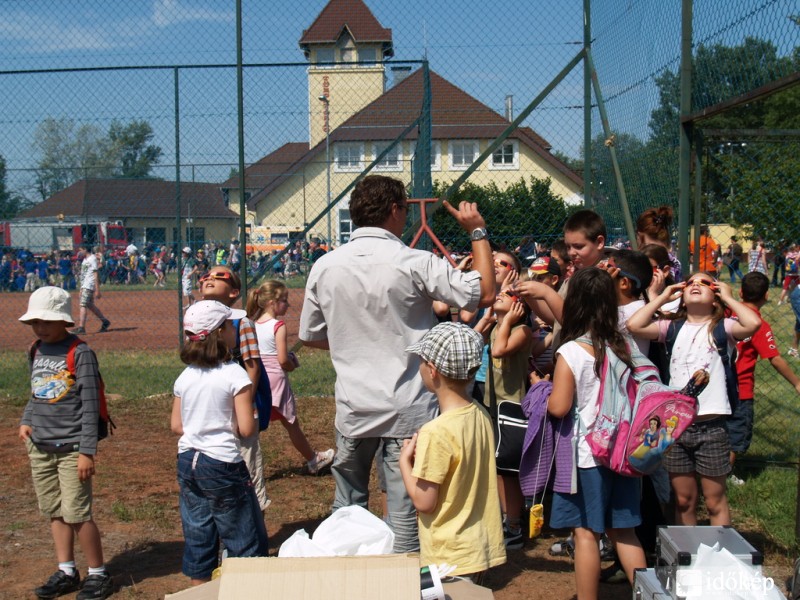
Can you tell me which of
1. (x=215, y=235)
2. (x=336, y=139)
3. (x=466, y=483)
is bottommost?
(x=466, y=483)

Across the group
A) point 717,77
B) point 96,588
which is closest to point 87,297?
point 96,588

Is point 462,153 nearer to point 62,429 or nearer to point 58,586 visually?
point 62,429

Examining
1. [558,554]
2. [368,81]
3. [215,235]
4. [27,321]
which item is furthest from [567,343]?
[215,235]

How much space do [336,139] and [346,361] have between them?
591 cm

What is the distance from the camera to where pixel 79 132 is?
958cm

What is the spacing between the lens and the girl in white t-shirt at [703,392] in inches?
174

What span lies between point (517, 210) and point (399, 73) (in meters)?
1.95

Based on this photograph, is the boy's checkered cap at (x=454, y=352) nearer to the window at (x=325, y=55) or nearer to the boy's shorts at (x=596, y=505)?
the boy's shorts at (x=596, y=505)

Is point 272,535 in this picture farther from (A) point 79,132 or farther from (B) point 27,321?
(A) point 79,132

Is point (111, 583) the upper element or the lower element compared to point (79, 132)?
lower

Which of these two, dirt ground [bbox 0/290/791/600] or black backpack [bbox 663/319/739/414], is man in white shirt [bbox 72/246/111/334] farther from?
black backpack [bbox 663/319/739/414]

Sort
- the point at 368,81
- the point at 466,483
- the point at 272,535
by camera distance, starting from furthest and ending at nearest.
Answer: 1. the point at 368,81
2. the point at 272,535
3. the point at 466,483

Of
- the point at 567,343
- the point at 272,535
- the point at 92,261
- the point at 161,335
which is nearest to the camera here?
the point at 567,343

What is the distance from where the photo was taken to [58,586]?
452 centimetres
